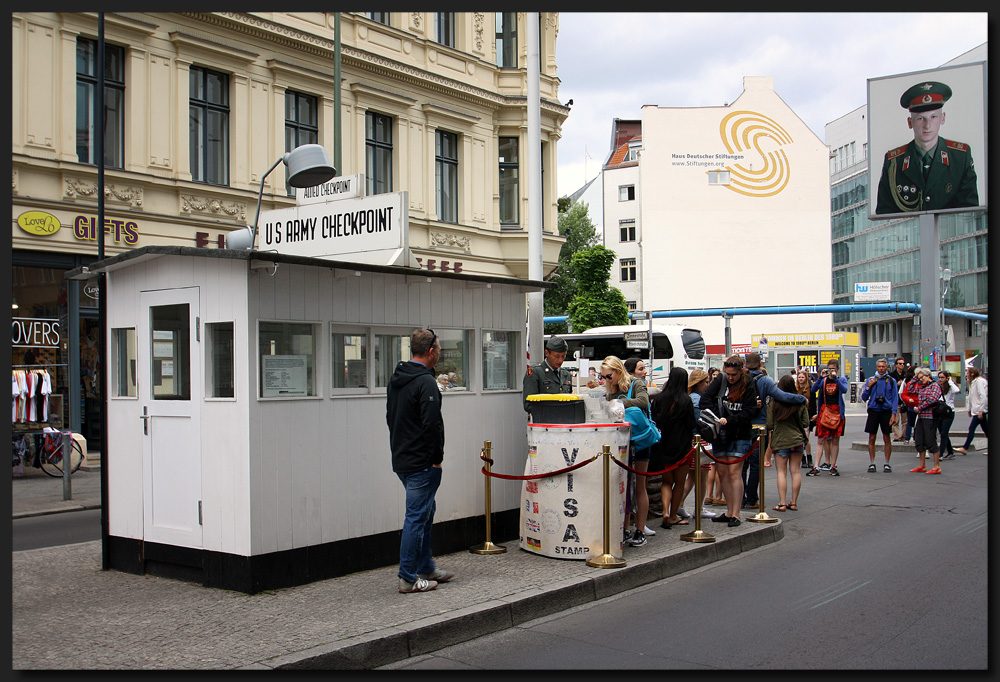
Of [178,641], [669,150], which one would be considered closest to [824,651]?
[178,641]

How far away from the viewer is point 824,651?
5801 mm

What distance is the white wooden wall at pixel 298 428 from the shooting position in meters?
6.88

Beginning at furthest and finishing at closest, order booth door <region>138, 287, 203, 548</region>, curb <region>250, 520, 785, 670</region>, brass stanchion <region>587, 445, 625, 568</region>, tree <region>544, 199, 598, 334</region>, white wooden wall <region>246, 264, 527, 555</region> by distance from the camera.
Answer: tree <region>544, 199, 598, 334</region> < brass stanchion <region>587, 445, 625, 568</region> < booth door <region>138, 287, 203, 548</region> < white wooden wall <region>246, 264, 527, 555</region> < curb <region>250, 520, 785, 670</region>

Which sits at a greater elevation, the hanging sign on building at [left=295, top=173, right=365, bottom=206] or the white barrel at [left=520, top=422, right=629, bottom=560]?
the hanging sign on building at [left=295, top=173, right=365, bottom=206]

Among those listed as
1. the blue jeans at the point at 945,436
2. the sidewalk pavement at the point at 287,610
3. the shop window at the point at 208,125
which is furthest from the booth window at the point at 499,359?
the shop window at the point at 208,125

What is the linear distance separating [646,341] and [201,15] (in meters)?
15.0

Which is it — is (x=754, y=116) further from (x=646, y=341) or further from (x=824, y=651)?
(x=824, y=651)

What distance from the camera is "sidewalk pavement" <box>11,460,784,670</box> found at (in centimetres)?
539

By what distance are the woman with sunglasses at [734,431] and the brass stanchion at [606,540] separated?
102 inches

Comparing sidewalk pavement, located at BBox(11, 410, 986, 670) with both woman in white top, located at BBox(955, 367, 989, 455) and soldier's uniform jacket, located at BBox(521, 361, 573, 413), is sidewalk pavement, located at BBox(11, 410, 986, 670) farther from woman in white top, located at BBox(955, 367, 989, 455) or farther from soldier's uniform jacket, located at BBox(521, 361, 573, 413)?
woman in white top, located at BBox(955, 367, 989, 455)

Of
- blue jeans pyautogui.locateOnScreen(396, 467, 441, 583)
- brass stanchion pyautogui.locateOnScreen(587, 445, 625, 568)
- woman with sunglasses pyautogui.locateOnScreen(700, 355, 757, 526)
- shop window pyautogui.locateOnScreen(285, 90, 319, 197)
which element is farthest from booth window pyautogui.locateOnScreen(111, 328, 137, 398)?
shop window pyautogui.locateOnScreen(285, 90, 319, 197)

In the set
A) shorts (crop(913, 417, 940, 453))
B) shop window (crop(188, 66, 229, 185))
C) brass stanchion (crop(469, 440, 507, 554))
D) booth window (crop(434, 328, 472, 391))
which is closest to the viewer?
brass stanchion (crop(469, 440, 507, 554))

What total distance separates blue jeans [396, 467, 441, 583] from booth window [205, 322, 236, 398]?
1.56 meters

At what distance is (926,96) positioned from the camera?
2219 centimetres
